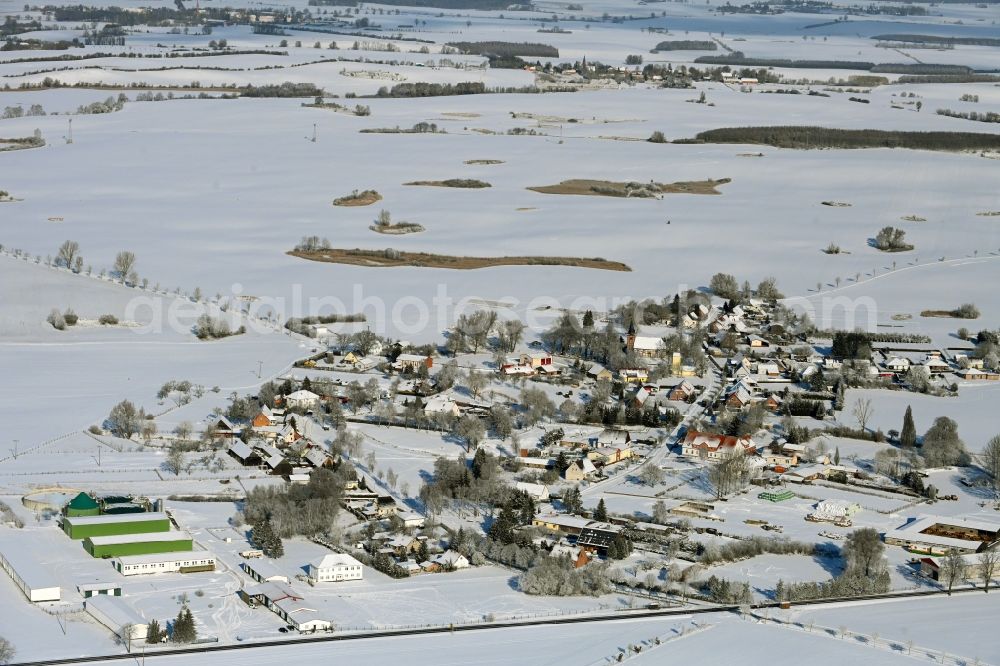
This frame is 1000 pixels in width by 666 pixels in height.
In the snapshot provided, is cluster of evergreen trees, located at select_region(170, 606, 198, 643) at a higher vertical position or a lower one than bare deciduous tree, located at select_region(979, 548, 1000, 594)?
lower

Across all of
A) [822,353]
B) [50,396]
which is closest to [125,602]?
[50,396]

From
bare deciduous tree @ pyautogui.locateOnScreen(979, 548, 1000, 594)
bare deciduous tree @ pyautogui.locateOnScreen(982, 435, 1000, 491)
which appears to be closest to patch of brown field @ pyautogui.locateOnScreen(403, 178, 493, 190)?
bare deciduous tree @ pyautogui.locateOnScreen(982, 435, 1000, 491)

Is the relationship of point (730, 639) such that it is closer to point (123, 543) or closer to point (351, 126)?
point (123, 543)

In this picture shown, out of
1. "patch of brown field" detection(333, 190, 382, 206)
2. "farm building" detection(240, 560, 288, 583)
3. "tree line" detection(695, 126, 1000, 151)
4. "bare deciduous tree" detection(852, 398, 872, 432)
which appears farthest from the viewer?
"tree line" detection(695, 126, 1000, 151)

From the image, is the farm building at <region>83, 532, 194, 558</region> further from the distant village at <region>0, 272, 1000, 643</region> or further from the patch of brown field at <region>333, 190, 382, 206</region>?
the patch of brown field at <region>333, 190, 382, 206</region>

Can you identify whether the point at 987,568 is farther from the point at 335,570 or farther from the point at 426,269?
the point at 426,269

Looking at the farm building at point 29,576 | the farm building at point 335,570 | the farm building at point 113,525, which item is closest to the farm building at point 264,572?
the farm building at point 335,570

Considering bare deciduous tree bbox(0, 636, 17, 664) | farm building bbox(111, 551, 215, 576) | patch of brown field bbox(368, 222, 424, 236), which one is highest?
bare deciduous tree bbox(0, 636, 17, 664)

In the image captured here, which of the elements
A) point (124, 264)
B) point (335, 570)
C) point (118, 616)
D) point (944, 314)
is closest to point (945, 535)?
point (335, 570)
